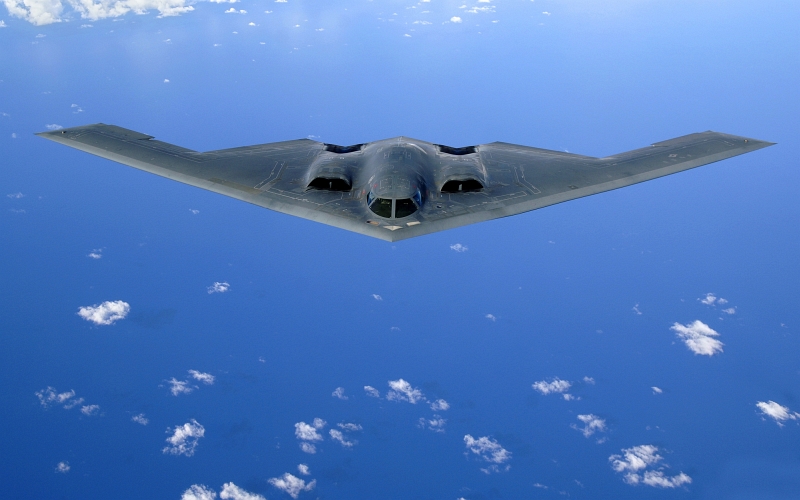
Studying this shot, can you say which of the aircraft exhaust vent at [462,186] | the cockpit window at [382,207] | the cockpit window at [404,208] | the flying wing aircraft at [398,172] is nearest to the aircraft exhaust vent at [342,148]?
the flying wing aircraft at [398,172]

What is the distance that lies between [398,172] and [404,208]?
193 centimetres

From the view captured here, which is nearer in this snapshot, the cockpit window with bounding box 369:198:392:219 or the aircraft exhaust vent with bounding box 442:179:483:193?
the cockpit window with bounding box 369:198:392:219

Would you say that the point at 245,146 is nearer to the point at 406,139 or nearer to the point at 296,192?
the point at 296,192

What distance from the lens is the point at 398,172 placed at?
2080 centimetres

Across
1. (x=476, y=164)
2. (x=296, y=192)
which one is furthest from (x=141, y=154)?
(x=476, y=164)

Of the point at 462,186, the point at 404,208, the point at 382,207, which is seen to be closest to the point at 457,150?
the point at 462,186

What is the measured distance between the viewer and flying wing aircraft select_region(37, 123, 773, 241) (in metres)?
19.7

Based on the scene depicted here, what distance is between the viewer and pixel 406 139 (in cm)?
2467

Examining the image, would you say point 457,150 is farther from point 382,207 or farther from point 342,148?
point 382,207

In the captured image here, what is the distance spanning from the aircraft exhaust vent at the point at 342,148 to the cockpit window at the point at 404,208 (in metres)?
5.83

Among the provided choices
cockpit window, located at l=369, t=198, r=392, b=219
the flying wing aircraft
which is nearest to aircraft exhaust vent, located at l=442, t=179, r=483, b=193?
the flying wing aircraft

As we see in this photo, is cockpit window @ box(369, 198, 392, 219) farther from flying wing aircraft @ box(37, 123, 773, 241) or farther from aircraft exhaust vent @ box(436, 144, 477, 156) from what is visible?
aircraft exhaust vent @ box(436, 144, 477, 156)

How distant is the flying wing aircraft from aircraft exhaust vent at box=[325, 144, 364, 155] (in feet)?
0.15

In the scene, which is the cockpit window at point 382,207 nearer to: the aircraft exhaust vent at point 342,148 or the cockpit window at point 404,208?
the cockpit window at point 404,208
